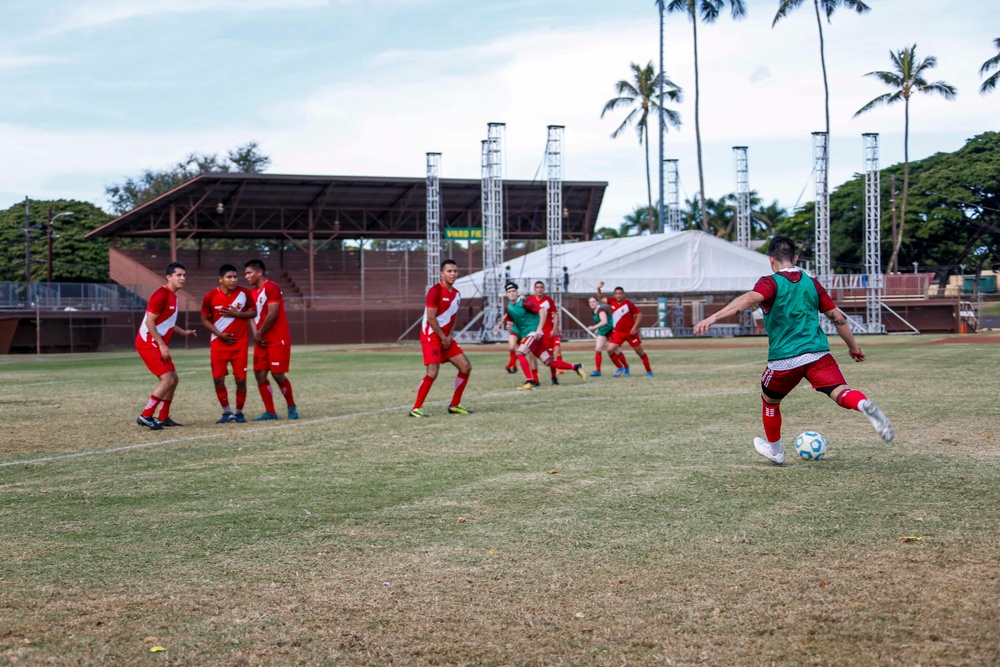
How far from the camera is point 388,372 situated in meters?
23.9

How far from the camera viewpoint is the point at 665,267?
46000mm

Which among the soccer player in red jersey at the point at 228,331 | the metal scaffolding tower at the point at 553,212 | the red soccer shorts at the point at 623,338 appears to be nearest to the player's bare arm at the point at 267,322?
the soccer player in red jersey at the point at 228,331

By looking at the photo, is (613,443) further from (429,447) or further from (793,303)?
(793,303)

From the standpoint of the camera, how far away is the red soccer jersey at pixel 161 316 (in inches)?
488

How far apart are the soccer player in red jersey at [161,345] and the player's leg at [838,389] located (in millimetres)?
7408

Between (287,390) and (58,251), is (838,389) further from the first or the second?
(58,251)

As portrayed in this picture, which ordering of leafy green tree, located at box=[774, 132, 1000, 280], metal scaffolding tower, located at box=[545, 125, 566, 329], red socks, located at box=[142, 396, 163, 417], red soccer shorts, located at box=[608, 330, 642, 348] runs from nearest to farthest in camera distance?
1. red socks, located at box=[142, 396, 163, 417]
2. red soccer shorts, located at box=[608, 330, 642, 348]
3. metal scaffolding tower, located at box=[545, 125, 566, 329]
4. leafy green tree, located at box=[774, 132, 1000, 280]

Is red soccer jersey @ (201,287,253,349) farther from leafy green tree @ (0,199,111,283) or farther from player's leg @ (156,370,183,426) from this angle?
leafy green tree @ (0,199,111,283)

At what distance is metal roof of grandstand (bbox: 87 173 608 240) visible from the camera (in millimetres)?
56844

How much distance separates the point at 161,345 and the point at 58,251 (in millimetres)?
67526

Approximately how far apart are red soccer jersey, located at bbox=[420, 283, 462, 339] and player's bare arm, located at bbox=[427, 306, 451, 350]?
0.16 feet

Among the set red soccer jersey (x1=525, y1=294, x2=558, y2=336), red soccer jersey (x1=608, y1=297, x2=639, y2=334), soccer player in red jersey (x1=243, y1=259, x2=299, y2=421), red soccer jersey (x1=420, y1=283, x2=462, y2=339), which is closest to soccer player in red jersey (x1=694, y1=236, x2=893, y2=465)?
red soccer jersey (x1=420, y1=283, x2=462, y2=339)

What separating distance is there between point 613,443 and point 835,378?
2438 mm

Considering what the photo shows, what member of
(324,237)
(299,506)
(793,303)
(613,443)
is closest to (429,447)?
(613,443)
